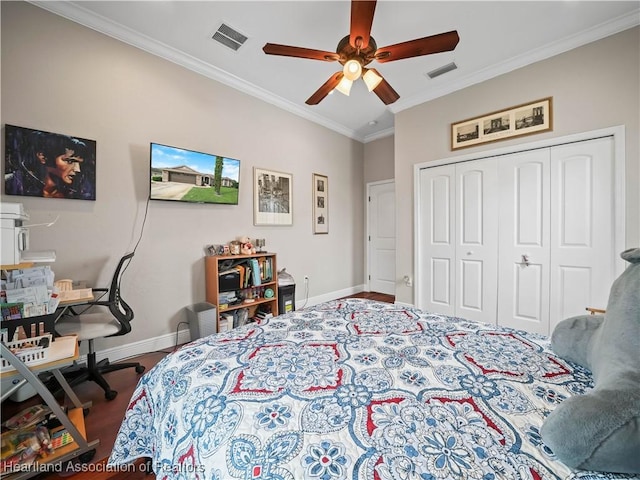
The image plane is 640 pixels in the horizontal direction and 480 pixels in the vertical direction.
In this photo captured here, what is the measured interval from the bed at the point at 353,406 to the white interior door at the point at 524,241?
182 centimetres

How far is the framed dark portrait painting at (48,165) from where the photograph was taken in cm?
189

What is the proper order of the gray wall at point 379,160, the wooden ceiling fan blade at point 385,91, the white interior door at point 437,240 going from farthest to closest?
the gray wall at point 379,160 → the white interior door at point 437,240 → the wooden ceiling fan blade at point 385,91

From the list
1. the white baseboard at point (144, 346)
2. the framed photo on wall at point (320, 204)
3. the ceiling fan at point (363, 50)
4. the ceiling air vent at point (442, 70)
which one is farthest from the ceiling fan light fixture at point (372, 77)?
the white baseboard at point (144, 346)

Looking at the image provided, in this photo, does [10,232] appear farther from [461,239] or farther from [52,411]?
[461,239]

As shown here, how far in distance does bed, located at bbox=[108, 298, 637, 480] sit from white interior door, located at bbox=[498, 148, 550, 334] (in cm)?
182

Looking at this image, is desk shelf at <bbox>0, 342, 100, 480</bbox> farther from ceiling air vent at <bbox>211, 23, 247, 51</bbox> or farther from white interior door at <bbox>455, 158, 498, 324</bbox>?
white interior door at <bbox>455, 158, 498, 324</bbox>

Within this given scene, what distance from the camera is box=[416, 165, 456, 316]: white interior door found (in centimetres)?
331

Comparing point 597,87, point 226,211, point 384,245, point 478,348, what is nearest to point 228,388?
point 478,348

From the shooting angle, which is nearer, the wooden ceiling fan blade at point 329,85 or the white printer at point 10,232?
the white printer at point 10,232

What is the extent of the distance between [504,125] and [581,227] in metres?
1.29

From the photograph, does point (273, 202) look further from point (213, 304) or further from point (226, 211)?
point (213, 304)

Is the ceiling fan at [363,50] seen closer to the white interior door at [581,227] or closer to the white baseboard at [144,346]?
the white interior door at [581,227]

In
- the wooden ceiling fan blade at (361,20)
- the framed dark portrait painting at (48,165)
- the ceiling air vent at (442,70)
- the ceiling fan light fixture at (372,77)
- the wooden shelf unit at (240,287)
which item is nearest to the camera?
the wooden ceiling fan blade at (361,20)

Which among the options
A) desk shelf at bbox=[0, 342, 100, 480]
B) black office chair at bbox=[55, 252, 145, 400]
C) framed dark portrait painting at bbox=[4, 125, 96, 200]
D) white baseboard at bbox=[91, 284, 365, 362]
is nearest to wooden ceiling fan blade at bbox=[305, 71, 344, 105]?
framed dark portrait painting at bbox=[4, 125, 96, 200]
